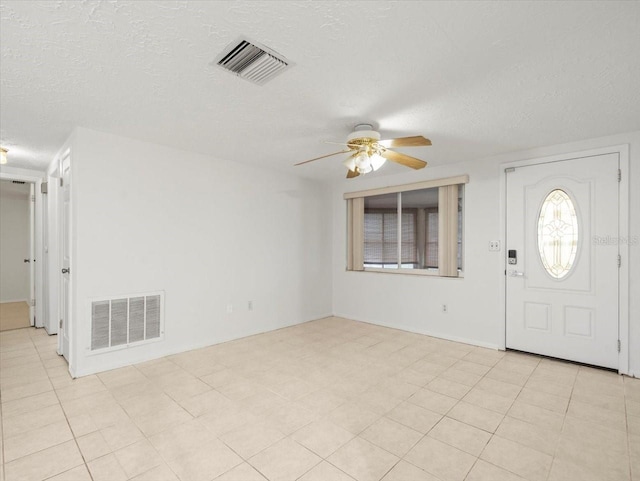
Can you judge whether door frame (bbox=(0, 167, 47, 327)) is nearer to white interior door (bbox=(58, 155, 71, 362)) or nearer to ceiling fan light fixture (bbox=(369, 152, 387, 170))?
white interior door (bbox=(58, 155, 71, 362))

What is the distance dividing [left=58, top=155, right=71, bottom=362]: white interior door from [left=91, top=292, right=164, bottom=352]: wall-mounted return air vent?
308 millimetres

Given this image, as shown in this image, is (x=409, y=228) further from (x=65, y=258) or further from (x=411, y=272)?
(x=65, y=258)

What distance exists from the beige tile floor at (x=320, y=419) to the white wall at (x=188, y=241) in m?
0.54

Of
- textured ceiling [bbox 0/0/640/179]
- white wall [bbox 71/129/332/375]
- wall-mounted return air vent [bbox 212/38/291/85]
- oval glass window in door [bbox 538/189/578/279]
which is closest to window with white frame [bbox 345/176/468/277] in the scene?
white wall [bbox 71/129/332/375]

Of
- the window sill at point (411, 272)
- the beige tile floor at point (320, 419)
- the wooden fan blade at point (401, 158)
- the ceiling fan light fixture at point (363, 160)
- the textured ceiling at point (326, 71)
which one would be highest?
the textured ceiling at point (326, 71)

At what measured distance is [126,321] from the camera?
11.1 feet

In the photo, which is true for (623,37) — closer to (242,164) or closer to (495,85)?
(495,85)

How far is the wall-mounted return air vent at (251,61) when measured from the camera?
1.80 m

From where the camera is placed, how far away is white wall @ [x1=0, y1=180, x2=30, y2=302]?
6.70 meters

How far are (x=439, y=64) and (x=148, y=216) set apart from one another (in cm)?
315

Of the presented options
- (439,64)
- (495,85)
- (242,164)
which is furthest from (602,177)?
(242,164)

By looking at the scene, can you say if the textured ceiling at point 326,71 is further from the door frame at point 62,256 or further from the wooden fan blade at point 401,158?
the door frame at point 62,256

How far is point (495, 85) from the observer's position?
222 cm

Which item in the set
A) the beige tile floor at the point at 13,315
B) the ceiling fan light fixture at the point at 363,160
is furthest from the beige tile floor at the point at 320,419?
the ceiling fan light fixture at the point at 363,160
